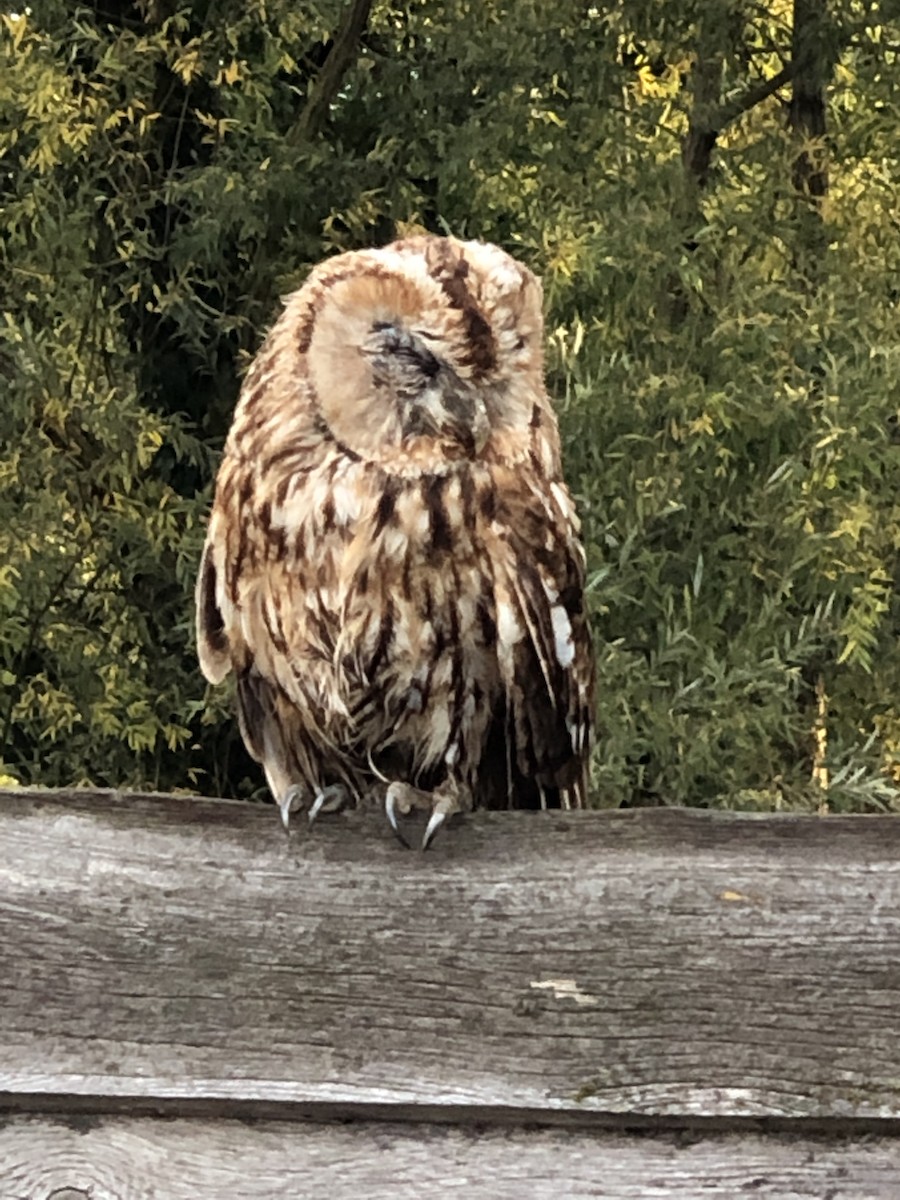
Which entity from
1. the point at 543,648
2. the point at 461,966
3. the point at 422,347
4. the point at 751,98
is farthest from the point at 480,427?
the point at 751,98

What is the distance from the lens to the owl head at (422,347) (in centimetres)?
102

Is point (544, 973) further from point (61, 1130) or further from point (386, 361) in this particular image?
point (386, 361)

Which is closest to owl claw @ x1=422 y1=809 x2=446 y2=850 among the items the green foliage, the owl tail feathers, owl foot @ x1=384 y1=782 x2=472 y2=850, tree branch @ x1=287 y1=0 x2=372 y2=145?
owl foot @ x1=384 y1=782 x2=472 y2=850

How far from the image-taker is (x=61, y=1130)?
2.32ft

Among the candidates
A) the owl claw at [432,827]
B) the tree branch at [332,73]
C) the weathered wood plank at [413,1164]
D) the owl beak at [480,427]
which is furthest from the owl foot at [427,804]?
the tree branch at [332,73]

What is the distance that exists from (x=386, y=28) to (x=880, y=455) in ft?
2.95

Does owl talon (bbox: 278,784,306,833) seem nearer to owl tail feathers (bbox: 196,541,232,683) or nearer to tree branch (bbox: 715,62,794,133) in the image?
owl tail feathers (bbox: 196,541,232,683)

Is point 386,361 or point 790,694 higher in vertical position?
point 386,361

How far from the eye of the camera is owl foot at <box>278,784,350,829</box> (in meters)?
0.84

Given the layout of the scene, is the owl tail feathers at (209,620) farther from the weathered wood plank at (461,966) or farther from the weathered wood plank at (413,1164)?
the weathered wood plank at (413,1164)

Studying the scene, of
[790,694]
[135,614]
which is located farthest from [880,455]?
[135,614]

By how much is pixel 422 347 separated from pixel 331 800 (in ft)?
1.21

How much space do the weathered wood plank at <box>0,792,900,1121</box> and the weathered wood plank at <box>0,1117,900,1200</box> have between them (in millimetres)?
17

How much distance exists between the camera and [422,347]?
3.41 ft
